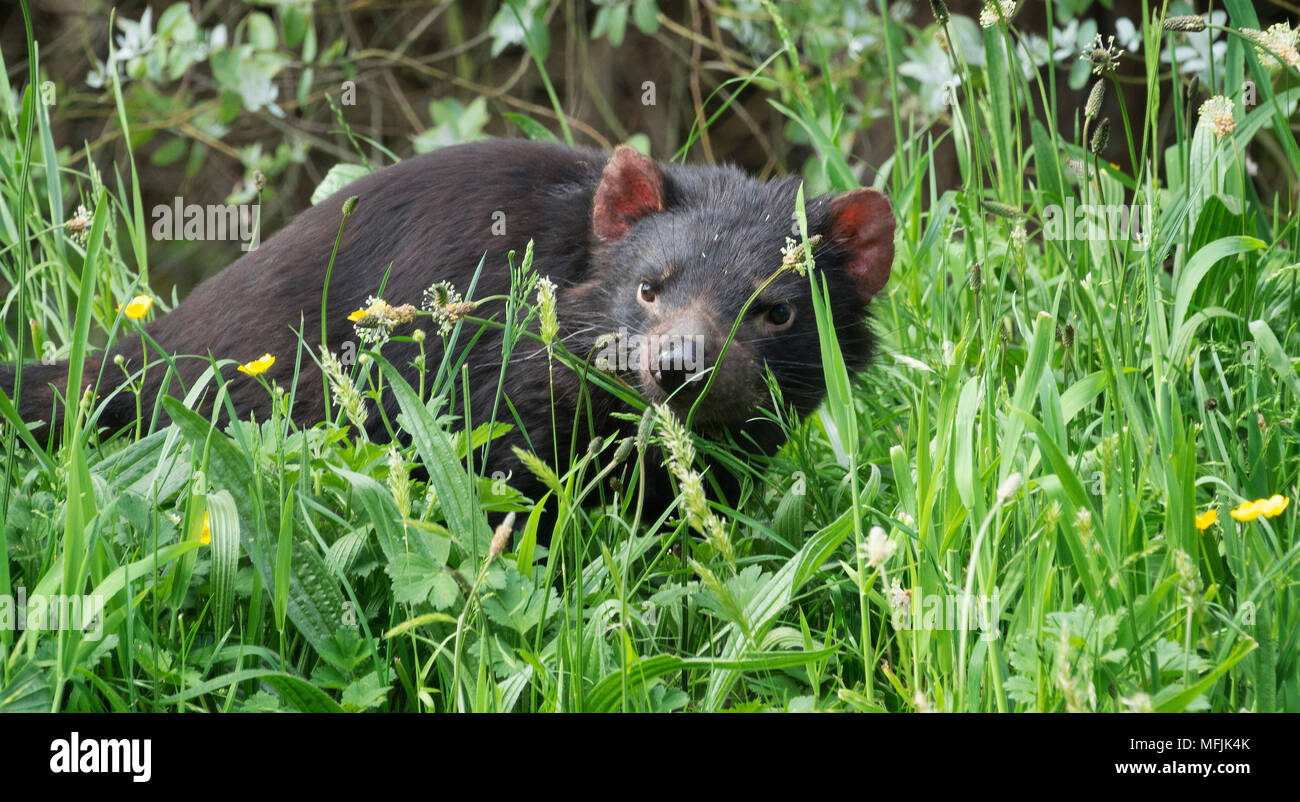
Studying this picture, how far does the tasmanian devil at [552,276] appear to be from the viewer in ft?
11.4

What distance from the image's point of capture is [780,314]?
350 centimetres

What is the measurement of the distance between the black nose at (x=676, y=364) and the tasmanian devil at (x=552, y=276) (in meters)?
0.28

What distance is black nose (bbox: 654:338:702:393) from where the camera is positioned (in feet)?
9.77

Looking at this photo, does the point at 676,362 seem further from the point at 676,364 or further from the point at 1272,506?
the point at 1272,506

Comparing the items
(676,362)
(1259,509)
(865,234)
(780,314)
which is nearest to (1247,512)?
(1259,509)

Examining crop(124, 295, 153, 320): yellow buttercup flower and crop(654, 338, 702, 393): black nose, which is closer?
crop(654, 338, 702, 393): black nose

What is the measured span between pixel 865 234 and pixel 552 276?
930mm
